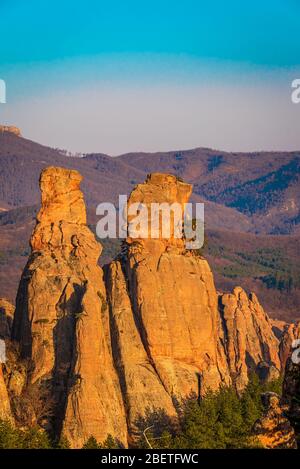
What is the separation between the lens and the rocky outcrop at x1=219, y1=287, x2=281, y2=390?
9338 centimetres

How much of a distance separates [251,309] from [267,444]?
48.2m

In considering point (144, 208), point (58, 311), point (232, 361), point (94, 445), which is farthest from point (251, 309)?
point (94, 445)

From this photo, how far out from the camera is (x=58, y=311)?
7919cm

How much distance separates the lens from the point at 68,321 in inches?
3091

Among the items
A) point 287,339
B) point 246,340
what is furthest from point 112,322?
point 287,339

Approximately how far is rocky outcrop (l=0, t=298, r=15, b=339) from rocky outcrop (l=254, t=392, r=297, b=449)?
23549mm

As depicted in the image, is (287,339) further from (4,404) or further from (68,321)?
(4,404)

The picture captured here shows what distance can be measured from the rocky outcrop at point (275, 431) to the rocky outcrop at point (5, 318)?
77.3 ft

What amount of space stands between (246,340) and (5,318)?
81.4 feet

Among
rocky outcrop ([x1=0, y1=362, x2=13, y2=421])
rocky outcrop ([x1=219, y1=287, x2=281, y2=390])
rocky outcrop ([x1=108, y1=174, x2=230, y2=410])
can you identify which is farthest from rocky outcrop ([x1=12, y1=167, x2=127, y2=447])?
rocky outcrop ([x1=219, y1=287, x2=281, y2=390])

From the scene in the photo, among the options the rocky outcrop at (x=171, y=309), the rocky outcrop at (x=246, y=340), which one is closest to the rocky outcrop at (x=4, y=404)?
the rocky outcrop at (x=171, y=309)

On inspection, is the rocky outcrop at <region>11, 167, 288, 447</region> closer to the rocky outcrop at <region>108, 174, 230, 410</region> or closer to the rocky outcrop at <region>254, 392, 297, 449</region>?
the rocky outcrop at <region>108, 174, 230, 410</region>

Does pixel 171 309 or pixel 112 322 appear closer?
pixel 112 322

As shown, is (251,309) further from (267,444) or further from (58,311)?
(267,444)
